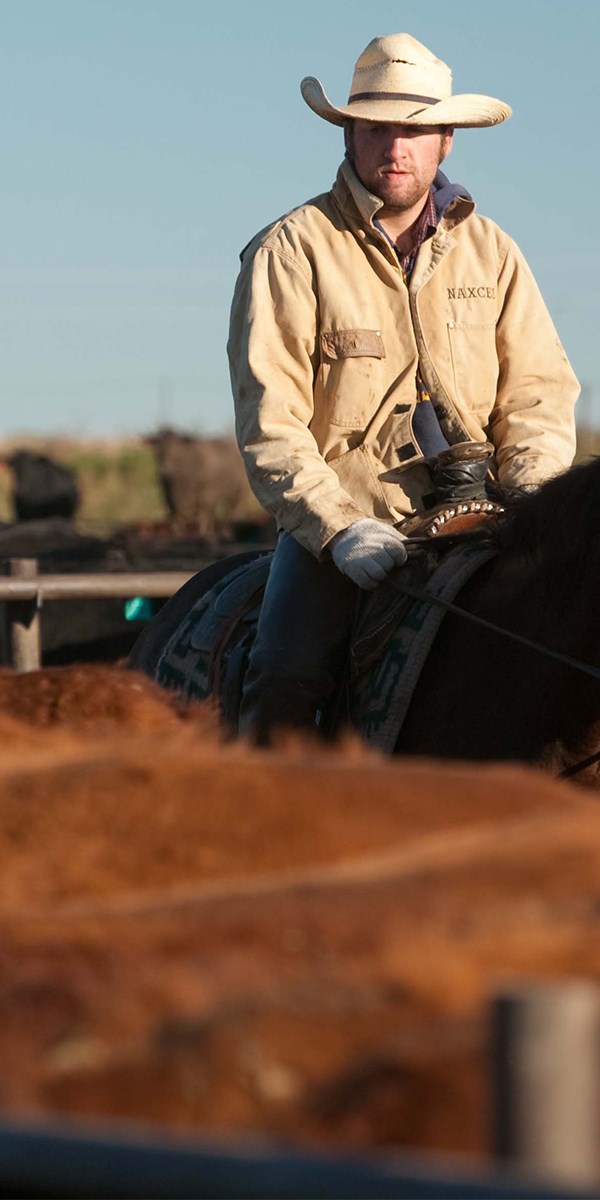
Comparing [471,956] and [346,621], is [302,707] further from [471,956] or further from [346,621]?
[471,956]

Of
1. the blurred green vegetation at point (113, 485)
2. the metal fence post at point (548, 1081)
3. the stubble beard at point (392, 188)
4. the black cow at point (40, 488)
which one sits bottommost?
the blurred green vegetation at point (113, 485)

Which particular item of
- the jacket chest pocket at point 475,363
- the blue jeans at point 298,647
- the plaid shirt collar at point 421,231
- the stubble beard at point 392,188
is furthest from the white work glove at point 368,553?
the stubble beard at point 392,188

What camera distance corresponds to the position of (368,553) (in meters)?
4.49

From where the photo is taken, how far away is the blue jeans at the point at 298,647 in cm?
467

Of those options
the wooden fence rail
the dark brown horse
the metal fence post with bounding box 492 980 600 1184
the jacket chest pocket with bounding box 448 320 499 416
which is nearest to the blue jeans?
the dark brown horse

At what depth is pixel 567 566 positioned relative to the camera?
14.0ft

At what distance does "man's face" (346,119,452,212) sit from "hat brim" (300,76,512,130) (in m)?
0.04

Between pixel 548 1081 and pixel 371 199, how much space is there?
4249 mm

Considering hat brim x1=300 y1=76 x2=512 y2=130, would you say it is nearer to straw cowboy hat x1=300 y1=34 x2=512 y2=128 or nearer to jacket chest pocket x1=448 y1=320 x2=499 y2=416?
straw cowboy hat x1=300 y1=34 x2=512 y2=128

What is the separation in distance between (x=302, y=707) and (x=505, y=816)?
11.4ft

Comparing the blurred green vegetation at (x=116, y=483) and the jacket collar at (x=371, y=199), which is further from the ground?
the jacket collar at (x=371, y=199)

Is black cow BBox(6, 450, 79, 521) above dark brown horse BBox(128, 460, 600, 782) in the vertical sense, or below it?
below

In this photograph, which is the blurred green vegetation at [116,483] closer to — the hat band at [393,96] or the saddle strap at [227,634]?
the saddle strap at [227,634]

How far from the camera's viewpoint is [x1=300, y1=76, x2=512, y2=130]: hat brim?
4855mm
